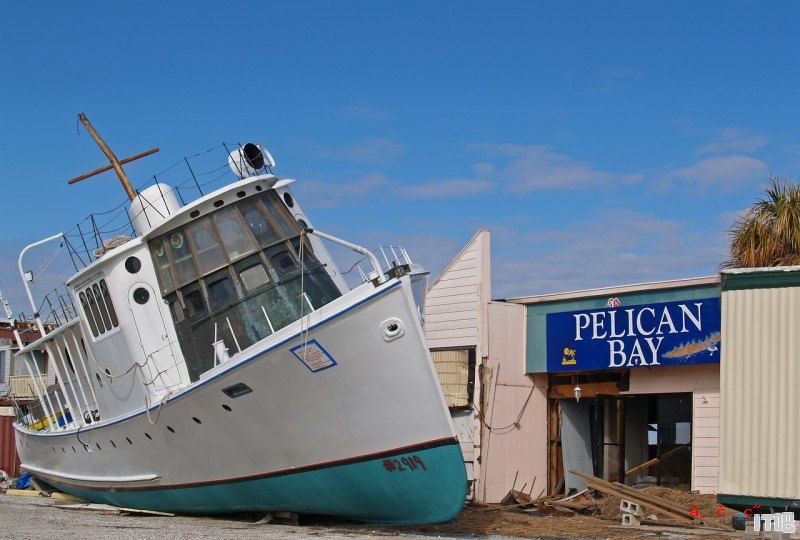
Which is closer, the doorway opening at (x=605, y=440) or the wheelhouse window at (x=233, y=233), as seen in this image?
the wheelhouse window at (x=233, y=233)

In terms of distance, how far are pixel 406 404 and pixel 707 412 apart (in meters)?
7.92

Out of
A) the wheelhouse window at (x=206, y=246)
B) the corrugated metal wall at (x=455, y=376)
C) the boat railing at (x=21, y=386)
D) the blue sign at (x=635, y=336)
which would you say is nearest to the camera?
the wheelhouse window at (x=206, y=246)

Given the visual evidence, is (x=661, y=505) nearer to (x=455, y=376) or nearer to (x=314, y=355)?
(x=455, y=376)

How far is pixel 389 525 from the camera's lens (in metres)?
14.7

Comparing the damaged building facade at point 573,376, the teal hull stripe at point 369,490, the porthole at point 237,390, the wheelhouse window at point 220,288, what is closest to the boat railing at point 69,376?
the wheelhouse window at point 220,288

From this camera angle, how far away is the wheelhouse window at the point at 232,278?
1570 centimetres

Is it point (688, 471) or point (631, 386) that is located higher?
point (631, 386)

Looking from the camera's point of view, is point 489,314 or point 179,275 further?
point 489,314

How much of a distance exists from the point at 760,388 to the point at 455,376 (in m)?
7.39

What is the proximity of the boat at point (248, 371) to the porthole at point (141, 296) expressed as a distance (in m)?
0.07

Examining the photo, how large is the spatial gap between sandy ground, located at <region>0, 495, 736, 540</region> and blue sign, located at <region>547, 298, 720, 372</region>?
12.8ft

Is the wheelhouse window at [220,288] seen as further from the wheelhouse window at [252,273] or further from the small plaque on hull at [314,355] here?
the small plaque on hull at [314,355]

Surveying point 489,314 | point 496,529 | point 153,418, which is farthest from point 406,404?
point 489,314

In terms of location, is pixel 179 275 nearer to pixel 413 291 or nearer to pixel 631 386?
pixel 413 291
